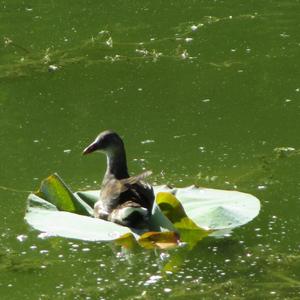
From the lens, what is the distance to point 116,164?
531 cm

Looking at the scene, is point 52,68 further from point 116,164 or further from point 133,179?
point 133,179

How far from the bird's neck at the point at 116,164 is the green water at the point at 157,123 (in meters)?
0.17

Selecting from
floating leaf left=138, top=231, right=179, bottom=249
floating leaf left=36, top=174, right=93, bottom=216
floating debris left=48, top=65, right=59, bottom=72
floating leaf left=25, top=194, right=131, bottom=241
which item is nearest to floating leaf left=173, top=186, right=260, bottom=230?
floating leaf left=138, top=231, right=179, bottom=249

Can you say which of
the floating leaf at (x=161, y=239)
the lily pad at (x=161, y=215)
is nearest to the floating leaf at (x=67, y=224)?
the lily pad at (x=161, y=215)

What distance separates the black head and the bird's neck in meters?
0.02

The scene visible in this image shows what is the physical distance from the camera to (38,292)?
4332mm

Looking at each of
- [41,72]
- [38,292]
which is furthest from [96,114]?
[38,292]

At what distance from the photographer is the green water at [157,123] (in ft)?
14.6

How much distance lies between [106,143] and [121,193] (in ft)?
1.54

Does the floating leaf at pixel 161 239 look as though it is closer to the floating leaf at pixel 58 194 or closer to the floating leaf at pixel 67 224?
the floating leaf at pixel 67 224

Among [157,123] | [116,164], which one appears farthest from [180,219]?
[157,123]

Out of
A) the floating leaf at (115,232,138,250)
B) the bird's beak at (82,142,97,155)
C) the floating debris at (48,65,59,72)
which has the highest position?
the floating debris at (48,65,59,72)

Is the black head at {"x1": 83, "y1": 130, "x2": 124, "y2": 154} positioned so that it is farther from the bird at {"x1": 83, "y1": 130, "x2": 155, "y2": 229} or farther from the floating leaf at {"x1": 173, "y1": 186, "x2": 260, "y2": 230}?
the floating leaf at {"x1": 173, "y1": 186, "x2": 260, "y2": 230}

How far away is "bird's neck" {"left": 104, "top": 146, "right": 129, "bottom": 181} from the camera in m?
5.27
